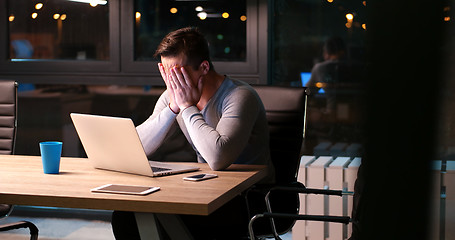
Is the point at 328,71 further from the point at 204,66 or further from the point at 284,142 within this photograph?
the point at 204,66

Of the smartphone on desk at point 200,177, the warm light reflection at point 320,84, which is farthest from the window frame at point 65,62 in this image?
the smartphone on desk at point 200,177

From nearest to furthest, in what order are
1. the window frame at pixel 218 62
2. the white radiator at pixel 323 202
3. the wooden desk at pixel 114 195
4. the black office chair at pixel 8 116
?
the wooden desk at pixel 114 195, the black office chair at pixel 8 116, the white radiator at pixel 323 202, the window frame at pixel 218 62

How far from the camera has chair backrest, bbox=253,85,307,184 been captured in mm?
2361

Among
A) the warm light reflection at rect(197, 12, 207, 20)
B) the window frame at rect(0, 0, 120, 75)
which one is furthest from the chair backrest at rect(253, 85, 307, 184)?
the window frame at rect(0, 0, 120, 75)

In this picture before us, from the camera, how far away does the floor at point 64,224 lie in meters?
3.83

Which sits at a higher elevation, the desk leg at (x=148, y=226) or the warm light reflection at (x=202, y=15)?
the warm light reflection at (x=202, y=15)

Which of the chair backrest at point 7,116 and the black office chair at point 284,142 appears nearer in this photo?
the black office chair at point 284,142

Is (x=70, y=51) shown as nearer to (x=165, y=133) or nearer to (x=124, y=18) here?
(x=124, y=18)

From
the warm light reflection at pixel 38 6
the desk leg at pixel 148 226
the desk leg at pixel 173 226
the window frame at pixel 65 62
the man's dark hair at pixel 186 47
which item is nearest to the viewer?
the desk leg at pixel 148 226

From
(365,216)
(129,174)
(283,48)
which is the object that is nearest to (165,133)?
(129,174)

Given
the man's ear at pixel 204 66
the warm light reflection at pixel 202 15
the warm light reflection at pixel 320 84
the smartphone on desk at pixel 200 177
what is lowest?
the smartphone on desk at pixel 200 177

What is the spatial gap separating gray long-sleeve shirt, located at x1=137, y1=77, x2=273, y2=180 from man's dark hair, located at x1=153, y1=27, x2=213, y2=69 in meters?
0.14

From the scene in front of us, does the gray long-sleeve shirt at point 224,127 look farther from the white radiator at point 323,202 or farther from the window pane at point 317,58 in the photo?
the window pane at point 317,58

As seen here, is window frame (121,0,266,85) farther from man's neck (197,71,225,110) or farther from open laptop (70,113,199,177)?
open laptop (70,113,199,177)
